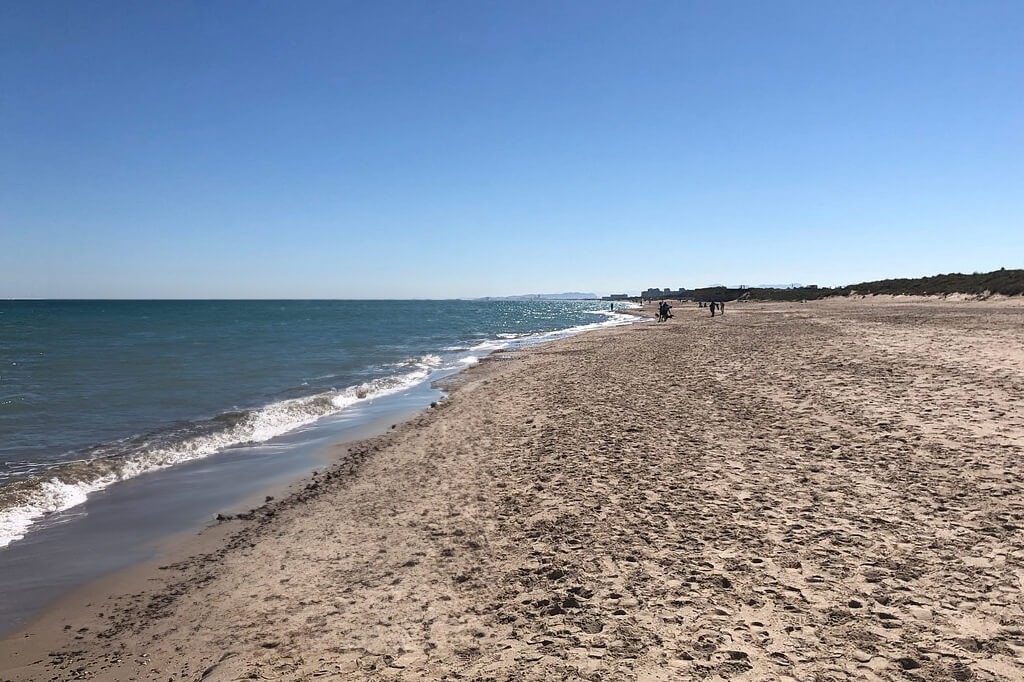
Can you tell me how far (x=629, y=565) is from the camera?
5586 millimetres

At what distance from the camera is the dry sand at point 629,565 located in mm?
4258

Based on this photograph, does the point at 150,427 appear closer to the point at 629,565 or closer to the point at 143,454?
the point at 143,454

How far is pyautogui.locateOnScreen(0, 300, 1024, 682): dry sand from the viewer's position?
4.26m

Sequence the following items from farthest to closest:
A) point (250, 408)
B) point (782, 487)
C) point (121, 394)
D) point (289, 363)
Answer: point (289, 363) < point (121, 394) < point (250, 408) < point (782, 487)

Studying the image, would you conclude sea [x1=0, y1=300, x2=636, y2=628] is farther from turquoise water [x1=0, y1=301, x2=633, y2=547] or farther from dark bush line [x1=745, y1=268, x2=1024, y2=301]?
dark bush line [x1=745, y1=268, x2=1024, y2=301]

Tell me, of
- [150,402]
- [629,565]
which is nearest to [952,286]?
[629,565]

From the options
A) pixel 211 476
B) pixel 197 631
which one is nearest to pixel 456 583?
pixel 197 631

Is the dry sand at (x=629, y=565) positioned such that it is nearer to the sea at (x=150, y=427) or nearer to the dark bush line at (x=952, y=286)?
the sea at (x=150, y=427)

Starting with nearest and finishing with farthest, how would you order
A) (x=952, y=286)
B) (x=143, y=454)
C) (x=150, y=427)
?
(x=143, y=454), (x=150, y=427), (x=952, y=286)

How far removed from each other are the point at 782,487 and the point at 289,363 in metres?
27.7

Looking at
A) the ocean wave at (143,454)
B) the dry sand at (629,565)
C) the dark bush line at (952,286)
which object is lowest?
the ocean wave at (143,454)

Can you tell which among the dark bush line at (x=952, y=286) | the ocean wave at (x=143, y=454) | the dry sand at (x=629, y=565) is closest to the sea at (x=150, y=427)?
the ocean wave at (x=143, y=454)

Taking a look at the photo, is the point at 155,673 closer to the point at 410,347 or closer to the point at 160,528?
the point at 160,528

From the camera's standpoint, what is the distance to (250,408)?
17750mm
